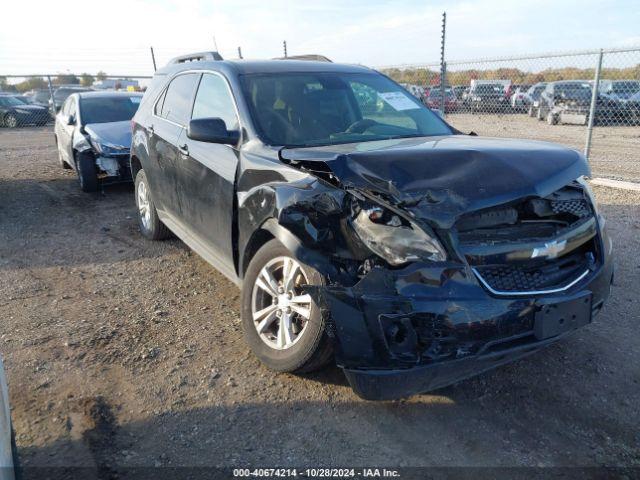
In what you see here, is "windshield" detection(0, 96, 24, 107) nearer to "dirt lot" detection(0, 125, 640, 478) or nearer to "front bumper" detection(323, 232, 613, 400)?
"dirt lot" detection(0, 125, 640, 478)

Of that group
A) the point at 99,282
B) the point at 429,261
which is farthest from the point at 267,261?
the point at 99,282

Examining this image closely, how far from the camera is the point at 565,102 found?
18625mm

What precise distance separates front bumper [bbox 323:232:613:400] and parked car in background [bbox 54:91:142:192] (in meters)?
6.44

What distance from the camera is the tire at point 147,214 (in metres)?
5.58

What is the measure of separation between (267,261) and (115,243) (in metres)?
3.42

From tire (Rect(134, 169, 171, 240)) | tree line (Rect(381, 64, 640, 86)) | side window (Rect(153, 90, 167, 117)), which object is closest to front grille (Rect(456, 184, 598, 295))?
side window (Rect(153, 90, 167, 117))

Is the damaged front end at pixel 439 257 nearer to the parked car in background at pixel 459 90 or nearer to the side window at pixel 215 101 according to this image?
the side window at pixel 215 101

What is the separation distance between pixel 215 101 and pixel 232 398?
7.40ft

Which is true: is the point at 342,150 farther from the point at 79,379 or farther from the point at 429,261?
the point at 79,379

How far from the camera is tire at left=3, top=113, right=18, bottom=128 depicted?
22.7m

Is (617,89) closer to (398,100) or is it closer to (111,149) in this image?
(398,100)

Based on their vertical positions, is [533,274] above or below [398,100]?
below

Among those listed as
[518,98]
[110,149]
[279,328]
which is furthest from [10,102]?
[279,328]

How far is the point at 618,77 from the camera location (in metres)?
15.0
